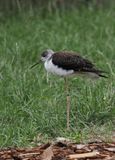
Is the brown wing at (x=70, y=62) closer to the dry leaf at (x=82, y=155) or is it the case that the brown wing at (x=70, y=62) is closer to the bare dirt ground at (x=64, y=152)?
the bare dirt ground at (x=64, y=152)

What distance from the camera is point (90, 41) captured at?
13898 millimetres

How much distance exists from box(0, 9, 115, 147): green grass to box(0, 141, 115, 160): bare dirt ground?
647 millimetres

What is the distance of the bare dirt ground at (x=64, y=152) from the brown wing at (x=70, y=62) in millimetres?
1560

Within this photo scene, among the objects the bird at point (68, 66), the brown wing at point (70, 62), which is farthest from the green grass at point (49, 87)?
the brown wing at point (70, 62)

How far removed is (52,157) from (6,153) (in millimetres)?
582

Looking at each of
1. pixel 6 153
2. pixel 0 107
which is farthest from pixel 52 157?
pixel 0 107

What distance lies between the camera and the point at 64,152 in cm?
728

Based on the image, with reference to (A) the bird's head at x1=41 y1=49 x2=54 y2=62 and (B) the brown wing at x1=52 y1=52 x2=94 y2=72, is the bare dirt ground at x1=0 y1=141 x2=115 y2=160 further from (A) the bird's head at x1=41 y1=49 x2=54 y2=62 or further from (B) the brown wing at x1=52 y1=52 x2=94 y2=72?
(A) the bird's head at x1=41 y1=49 x2=54 y2=62

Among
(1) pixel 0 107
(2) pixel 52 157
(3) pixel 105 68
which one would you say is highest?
(3) pixel 105 68

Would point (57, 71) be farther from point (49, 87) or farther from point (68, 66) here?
point (49, 87)

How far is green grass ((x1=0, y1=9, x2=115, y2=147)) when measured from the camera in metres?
8.77

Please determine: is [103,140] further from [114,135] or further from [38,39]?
[38,39]

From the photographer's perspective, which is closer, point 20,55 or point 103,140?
point 103,140

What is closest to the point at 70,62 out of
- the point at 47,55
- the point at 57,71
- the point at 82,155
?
the point at 57,71
